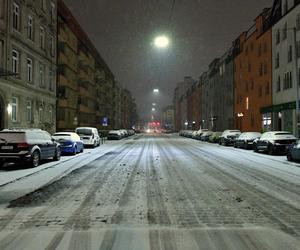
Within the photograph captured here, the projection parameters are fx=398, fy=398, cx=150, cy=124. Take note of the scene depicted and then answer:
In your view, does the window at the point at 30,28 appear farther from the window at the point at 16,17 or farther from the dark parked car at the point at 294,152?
the dark parked car at the point at 294,152

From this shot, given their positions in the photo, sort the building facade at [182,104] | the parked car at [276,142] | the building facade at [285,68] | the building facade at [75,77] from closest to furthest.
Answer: the parked car at [276,142] < the building facade at [285,68] < the building facade at [75,77] < the building facade at [182,104]

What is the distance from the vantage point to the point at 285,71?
1542 inches

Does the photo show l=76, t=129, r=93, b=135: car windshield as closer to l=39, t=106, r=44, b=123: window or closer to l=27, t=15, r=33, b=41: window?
l=39, t=106, r=44, b=123: window

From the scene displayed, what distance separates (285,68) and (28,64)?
24.1 meters

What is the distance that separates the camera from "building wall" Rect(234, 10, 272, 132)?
45469 millimetres

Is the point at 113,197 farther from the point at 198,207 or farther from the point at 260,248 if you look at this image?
the point at 260,248

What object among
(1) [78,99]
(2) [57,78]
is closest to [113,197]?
(2) [57,78]

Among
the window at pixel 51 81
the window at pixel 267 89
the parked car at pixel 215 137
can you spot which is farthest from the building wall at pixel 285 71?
the window at pixel 51 81

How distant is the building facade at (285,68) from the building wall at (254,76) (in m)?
2.19

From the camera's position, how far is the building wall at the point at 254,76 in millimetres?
45469

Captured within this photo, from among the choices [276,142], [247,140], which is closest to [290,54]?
[247,140]

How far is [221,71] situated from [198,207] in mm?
72182

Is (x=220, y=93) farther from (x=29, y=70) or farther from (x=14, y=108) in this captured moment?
(x=14, y=108)

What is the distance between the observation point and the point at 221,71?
257 ft
